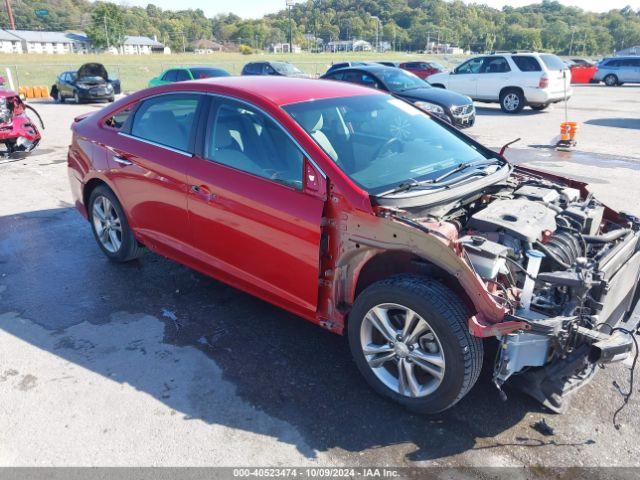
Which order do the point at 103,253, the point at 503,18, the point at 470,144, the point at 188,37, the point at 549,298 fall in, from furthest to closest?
the point at 188,37 → the point at 503,18 → the point at 103,253 → the point at 470,144 → the point at 549,298

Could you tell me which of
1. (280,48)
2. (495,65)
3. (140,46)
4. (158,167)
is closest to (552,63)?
(495,65)

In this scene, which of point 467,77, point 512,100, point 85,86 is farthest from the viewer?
point 85,86

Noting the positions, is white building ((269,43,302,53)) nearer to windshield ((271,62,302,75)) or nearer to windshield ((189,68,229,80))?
windshield ((271,62,302,75))

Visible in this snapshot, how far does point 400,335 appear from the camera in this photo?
302cm

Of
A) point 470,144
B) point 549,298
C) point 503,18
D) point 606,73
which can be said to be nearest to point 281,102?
point 470,144

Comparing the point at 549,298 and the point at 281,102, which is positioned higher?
the point at 281,102

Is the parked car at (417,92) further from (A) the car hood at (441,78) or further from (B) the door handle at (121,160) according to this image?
(B) the door handle at (121,160)

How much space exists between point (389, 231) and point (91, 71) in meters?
21.4

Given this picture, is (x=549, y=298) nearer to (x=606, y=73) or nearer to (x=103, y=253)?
(x=103, y=253)

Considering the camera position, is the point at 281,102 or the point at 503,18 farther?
the point at 503,18

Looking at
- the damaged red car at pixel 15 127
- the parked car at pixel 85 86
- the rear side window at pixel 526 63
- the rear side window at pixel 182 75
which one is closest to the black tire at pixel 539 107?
the rear side window at pixel 526 63

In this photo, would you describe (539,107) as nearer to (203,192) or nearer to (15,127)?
(15,127)

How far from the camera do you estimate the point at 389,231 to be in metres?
2.94

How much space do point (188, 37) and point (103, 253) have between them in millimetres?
143132
